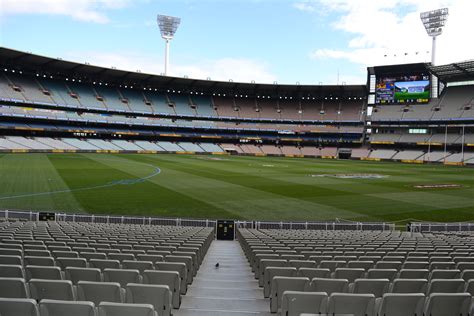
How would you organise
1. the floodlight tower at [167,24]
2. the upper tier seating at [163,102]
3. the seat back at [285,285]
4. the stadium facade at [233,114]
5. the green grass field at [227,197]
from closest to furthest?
the seat back at [285,285], the green grass field at [227,197], the stadium facade at [233,114], the upper tier seating at [163,102], the floodlight tower at [167,24]

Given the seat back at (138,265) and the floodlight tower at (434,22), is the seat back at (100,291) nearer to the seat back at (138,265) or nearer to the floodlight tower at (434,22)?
the seat back at (138,265)

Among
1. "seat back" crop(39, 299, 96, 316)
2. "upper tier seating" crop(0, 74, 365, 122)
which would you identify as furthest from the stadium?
"upper tier seating" crop(0, 74, 365, 122)

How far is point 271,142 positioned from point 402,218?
88353 millimetres

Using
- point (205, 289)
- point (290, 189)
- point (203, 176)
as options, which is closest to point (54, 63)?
point (203, 176)

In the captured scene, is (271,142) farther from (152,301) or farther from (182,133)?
(152,301)

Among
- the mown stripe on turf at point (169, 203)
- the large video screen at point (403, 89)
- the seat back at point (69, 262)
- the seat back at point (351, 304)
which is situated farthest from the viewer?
the large video screen at point (403, 89)

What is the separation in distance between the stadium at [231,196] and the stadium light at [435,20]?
1.15ft

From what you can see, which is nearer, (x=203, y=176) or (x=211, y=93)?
(x=203, y=176)

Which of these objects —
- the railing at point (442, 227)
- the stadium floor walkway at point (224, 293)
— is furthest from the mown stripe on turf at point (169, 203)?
the stadium floor walkway at point (224, 293)

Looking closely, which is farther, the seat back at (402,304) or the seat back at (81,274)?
Answer: the seat back at (81,274)

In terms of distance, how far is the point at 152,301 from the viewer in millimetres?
4488

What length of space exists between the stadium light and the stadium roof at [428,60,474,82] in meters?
4.73

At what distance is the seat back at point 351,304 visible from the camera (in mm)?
4195

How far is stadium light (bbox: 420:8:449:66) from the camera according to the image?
287 ft
